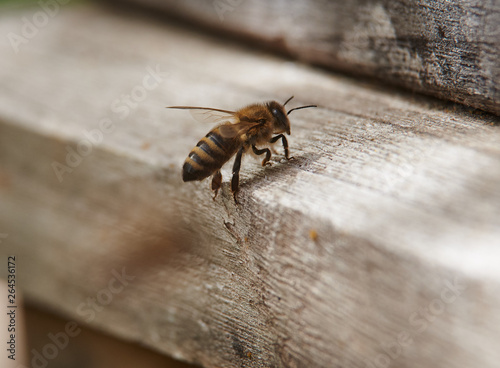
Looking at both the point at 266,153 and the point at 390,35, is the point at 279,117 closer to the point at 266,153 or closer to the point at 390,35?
the point at 266,153

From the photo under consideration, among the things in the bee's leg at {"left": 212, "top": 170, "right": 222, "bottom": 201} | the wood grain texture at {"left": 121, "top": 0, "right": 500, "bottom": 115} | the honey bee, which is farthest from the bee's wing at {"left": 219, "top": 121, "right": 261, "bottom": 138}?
the wood grain texture at {"left": 121, "top": 0, "right": 500, "bottom": 115}

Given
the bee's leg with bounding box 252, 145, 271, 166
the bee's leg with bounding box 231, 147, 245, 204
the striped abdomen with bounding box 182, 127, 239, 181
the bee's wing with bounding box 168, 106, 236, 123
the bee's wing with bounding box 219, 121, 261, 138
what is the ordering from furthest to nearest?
the bee's wing with bounding box 168, 106, 236, 123
the bee's wing with bounding box 219, 121, 261, 138
the bee's leg with bounding box 252, 145, 271, 166
the striped abdomen with bounding box 182, 127, 239, 181
the bee's leg with bounding box 231, 147, 245, 204

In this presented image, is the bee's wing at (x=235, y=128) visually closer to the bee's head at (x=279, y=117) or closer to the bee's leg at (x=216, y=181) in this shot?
the bee's head at (x=279, y=117)

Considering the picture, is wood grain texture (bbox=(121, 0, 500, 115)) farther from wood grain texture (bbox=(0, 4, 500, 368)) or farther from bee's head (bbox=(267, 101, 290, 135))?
bee's head (bbox=(267, 101, 290, 135))

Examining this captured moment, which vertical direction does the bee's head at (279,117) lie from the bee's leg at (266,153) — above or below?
above

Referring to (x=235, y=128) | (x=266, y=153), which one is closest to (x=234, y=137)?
(x=235, y=128)

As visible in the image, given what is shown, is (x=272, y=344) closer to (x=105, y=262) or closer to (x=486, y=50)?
(x=105, y=262)

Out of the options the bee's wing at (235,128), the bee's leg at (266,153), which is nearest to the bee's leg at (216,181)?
the bee's leg at (266,153)
